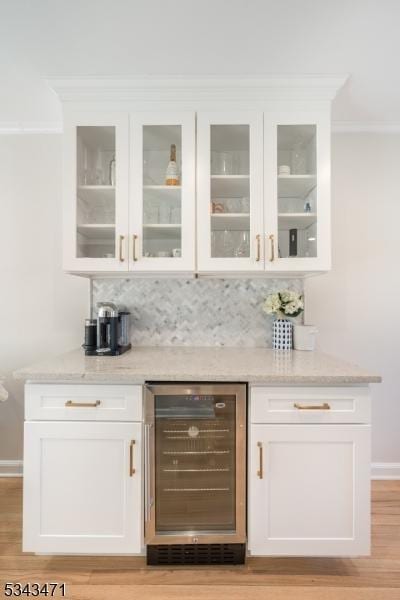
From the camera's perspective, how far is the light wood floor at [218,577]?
4.75 ft

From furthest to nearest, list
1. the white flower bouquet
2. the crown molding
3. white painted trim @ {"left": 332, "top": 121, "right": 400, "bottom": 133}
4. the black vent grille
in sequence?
white painted trim @ {"left": 332, "top": 121, "right": 400, "bottom": 133} → the white flower bouquet → the crown molding → the black vent grille

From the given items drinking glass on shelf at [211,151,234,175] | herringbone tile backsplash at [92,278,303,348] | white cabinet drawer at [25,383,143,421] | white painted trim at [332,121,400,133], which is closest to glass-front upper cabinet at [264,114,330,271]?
drinking glass on shelf at [211,151,234,175]

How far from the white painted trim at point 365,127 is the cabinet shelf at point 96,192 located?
5.28 feet

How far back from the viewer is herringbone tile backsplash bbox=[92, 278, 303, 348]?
90.4 inches

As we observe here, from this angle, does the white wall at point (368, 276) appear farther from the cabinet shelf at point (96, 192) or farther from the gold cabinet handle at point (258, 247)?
the cabinet shelf at point (96, 192)

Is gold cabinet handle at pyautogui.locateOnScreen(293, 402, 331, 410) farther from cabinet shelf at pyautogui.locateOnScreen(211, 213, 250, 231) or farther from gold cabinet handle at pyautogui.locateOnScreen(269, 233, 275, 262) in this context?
cabinet shelf at pyautogui.locateOnScreen(211, 213, 250, 231)

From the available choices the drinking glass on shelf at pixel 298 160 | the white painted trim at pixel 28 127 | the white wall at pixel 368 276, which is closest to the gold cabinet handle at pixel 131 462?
the white wall at pixel 368 276

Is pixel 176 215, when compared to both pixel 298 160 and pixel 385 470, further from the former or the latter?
pixel 385 470

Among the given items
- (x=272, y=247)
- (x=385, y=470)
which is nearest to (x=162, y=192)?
(x=272, y=247)

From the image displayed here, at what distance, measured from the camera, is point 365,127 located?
7.59 ft

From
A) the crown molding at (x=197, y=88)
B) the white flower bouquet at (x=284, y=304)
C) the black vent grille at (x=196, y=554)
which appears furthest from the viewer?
the white flower bouquet at (x=284, y=304)

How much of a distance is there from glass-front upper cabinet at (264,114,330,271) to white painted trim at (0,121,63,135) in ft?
4.96

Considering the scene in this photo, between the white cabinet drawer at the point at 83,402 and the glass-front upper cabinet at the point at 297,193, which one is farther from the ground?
A: the glass-front upper cabinet at the point at 297,193

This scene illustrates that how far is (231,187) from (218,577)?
6.53 ft
